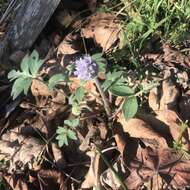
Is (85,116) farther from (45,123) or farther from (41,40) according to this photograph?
(41,40)

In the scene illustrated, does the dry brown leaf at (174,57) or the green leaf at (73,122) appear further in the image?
the dry brown leaf at (174,57)

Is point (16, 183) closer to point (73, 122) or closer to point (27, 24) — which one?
point (73, 122)

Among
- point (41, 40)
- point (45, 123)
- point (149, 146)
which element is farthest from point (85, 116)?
point (41, 40)

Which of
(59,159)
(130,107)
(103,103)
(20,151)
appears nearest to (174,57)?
(103,103)

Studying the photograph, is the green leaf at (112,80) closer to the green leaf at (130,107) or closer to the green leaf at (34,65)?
the green leaf at (130,107)

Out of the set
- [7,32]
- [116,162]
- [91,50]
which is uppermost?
[7,32]

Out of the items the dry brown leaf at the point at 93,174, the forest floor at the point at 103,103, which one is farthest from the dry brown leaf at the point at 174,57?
→ the dry brown leaf at the point at 93,174

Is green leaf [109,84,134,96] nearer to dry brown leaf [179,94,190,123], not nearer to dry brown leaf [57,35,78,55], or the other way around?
dry brown leaf [179,94,190,123]

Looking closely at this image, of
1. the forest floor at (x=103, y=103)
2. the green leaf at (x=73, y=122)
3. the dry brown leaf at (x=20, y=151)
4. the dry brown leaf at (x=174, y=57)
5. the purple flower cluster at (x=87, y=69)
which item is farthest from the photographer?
the dry brown leaf at (x=174, y=57)
